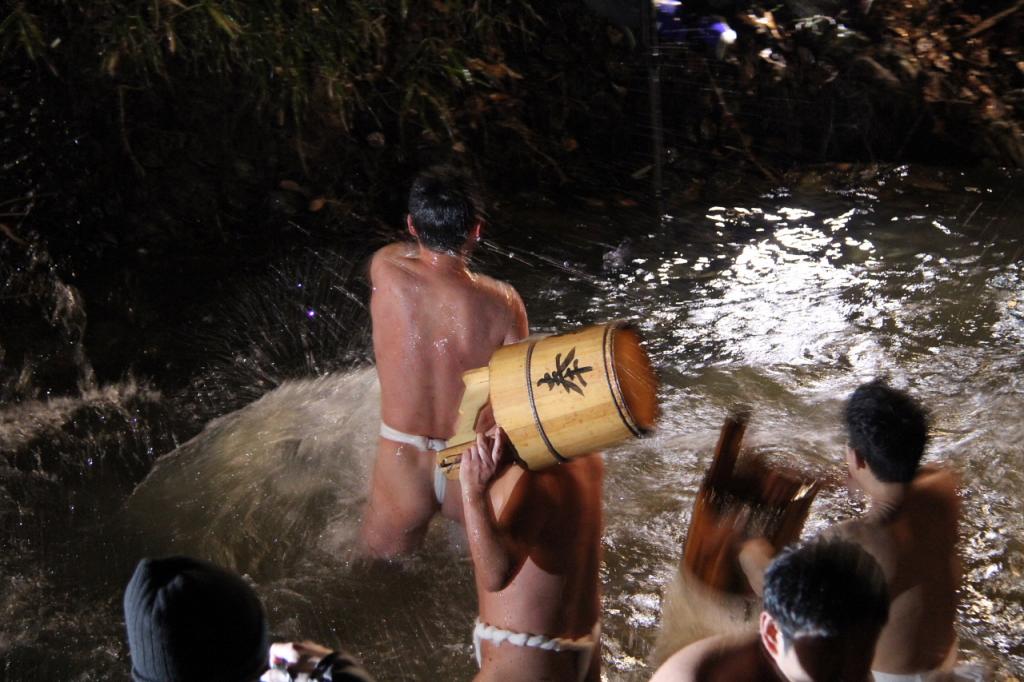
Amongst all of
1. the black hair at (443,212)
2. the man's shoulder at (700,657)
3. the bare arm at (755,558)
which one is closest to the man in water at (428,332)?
the black hair at (443,212)

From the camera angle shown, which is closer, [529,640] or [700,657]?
[700,657]

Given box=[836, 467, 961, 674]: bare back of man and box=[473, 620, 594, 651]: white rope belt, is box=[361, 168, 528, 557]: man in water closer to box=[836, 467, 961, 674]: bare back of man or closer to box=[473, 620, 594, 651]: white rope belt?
box=[473, 620, 594, 651]: white rope belt

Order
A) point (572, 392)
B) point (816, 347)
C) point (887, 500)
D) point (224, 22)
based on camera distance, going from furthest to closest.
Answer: point (224, 22)
point (816, 347)
point (887, 500)
point (572, 392)

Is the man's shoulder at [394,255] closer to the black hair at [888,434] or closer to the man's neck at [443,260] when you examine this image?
the man's neck at [443,260]

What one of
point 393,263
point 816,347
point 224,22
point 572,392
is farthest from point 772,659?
point 224,22

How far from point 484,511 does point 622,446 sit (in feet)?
3.68

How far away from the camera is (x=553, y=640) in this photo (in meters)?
2.67

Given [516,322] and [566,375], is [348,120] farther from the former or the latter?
[566,375]

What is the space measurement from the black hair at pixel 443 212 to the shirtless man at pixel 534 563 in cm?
110

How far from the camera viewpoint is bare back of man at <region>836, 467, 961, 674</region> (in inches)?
102

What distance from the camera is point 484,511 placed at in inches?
95.3

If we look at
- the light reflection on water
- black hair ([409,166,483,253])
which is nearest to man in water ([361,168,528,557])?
black hair ([409,166,483,253])

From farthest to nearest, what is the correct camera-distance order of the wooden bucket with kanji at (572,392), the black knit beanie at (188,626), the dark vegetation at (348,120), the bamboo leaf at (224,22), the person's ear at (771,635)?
the bamboo leaf at (224,22), the dark vegetation at (348,120), the wooden bucket with kanji at (572,392), the person's ear at (771,635), the black knit beanie at (188,626)

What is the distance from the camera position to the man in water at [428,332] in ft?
11.2
